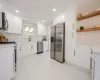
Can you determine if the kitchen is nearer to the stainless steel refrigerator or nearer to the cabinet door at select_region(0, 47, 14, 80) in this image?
the cabinet door at select_region(0, 47, 14, 80)

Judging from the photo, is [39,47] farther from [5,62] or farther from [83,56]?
[5,62]

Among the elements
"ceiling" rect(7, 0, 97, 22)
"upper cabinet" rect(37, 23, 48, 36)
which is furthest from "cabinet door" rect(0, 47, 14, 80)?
"upper cabinet" rect(37, 23, 48, 36)

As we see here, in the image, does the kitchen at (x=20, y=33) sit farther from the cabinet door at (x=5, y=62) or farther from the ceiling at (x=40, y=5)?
the cabinet door at (x=5, y=62)

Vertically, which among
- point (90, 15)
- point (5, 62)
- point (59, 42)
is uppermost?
point (90, 15)

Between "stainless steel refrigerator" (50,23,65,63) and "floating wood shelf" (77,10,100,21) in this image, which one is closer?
"floating wood shelf" (77,10,100,21)

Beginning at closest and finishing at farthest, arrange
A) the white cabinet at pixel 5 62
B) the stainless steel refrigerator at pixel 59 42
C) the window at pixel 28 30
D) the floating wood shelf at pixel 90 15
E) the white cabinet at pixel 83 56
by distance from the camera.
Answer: the white cabinet at pixel 5 62 → the floating wood shelf at pixel 90 15 → the white cabinet at pixel 83 56 → the stainless steel refrigerator at pixel 59 42 → the window at pixel 28 30

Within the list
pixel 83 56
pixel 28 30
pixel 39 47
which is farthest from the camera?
pixel 39 47

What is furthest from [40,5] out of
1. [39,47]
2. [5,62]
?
[39,47]

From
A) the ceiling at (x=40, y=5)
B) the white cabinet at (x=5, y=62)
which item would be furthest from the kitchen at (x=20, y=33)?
the white cabinet at (x=5, y=62)

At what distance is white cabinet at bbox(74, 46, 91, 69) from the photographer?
8.80 ft

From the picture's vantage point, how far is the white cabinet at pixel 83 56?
8.80ft

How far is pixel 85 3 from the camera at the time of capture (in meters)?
2.99

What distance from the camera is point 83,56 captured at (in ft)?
9.36

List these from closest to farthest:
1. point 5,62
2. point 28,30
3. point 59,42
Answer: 1. point 5,62
2. point 59,42
3. point 28,30
